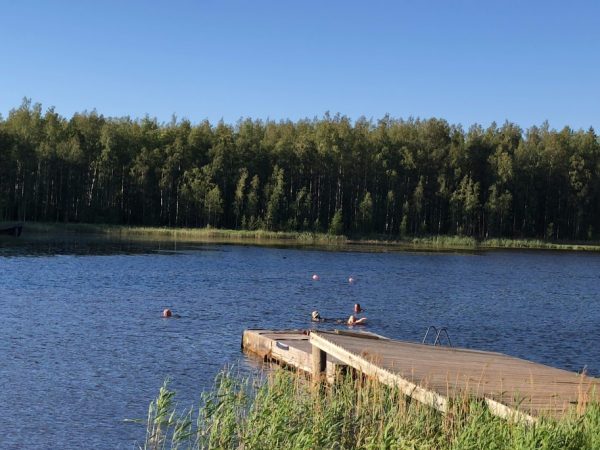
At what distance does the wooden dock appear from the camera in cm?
1310

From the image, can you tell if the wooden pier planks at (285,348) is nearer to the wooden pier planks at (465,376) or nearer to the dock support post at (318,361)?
the dock support post at (318,361)

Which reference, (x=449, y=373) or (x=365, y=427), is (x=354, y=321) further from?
(x=365, y=427)

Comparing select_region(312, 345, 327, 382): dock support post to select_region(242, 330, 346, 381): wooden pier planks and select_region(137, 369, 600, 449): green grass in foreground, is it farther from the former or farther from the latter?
select_region(137, 369, 600, 449): green grass in foreground

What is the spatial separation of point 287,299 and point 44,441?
24856mm

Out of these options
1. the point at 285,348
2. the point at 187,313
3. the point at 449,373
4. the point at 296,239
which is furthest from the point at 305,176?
the point at 449,373

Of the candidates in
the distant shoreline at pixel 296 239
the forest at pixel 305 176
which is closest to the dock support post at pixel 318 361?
the distant shoreline at pixel 296 239

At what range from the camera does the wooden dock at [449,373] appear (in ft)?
43.0

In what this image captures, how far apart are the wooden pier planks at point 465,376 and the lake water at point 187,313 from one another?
411 centimetres

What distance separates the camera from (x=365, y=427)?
41.7 ft

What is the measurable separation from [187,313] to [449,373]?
18.2m

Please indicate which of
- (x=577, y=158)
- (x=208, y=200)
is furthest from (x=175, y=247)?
(x=577, y=158)

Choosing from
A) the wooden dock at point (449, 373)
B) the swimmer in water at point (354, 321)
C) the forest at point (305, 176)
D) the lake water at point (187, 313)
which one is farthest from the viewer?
the forest at point (305, 176)

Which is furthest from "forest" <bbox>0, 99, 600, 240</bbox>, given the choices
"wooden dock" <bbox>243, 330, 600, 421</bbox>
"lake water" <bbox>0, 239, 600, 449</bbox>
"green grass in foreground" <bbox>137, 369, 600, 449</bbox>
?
"green grass in foreground" <bbox>137, 369, 600, 449</bbox>

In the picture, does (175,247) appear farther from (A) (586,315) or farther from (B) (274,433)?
(B) (274,433)
